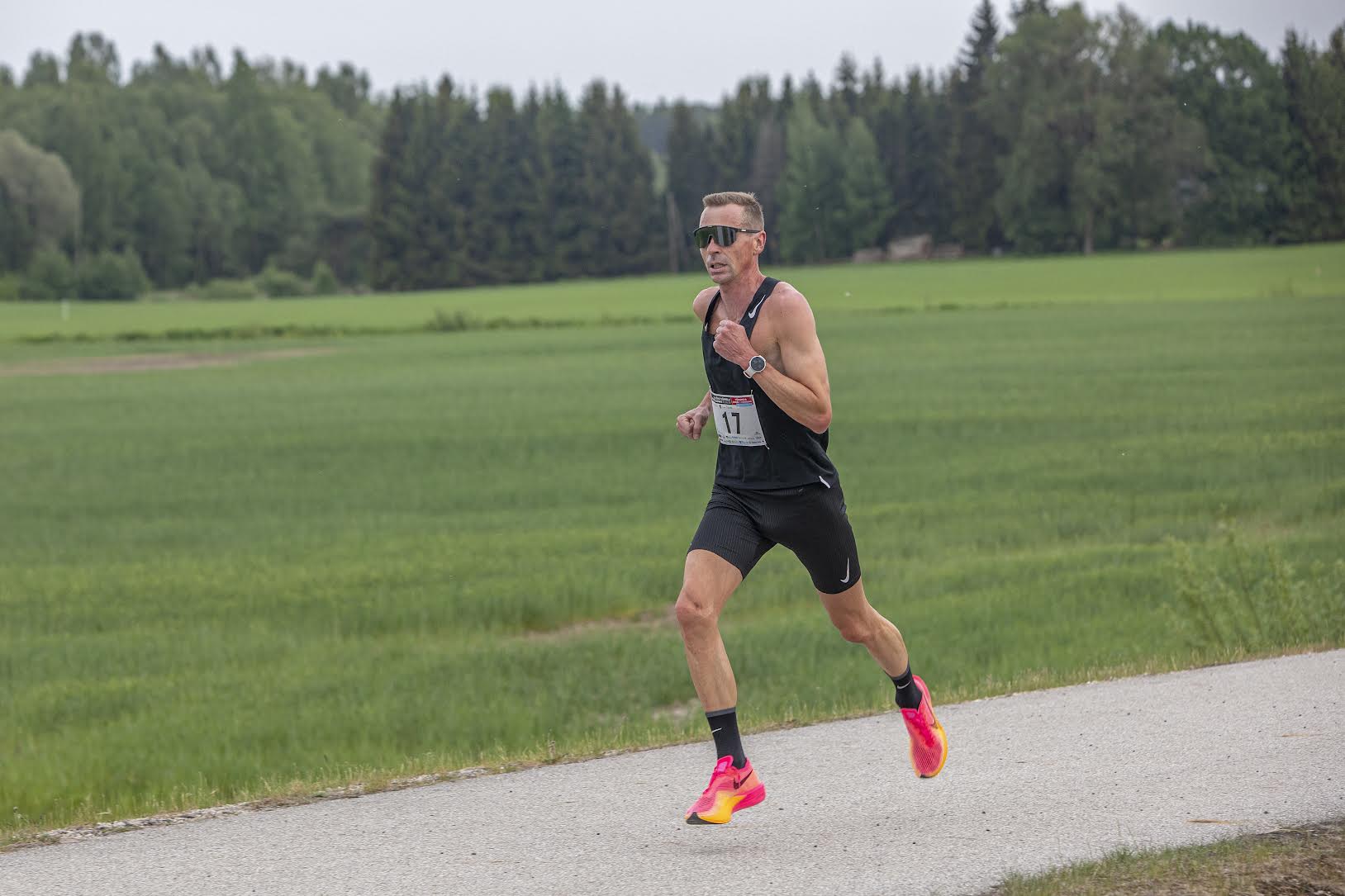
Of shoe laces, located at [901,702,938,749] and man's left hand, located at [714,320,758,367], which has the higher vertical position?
man's left hand, located at [714,320,758,367]

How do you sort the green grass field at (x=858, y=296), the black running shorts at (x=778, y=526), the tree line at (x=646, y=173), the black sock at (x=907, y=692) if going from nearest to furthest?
1. the black running shorts at (x=778, y=526)
2. the black sock at (x=907, y=692)
3. the green grass field at (x=858, y=296)
4. the tree line at (x=646, y=173)

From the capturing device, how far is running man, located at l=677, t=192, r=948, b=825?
6.13 m

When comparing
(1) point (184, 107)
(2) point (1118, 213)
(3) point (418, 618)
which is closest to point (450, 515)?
(3) point (418, 618)

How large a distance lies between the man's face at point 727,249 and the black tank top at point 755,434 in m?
0.14

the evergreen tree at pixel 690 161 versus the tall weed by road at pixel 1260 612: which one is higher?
the evergreen tree at pixel 690 161

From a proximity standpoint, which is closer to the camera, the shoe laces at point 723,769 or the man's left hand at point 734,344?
the man's left hand at point 734,344

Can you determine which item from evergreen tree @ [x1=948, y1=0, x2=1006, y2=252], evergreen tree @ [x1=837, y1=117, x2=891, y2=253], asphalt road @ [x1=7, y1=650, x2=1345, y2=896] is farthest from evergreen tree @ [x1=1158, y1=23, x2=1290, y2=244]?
asphalt road @ [x1=7, y1=650, x2=1345, y2=896]

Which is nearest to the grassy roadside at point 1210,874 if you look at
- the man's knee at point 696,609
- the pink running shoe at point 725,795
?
the pink running shoe at point 725,795

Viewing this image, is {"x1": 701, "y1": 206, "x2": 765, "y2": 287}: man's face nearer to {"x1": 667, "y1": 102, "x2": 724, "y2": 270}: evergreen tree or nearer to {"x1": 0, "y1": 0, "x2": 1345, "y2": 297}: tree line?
{"x1": 0, "y1": 0, "x2": 1345, "y2": 297}: tree line

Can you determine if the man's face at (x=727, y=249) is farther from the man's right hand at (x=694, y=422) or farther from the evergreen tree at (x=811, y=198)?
the evergreen tree at (x=811, y=198)

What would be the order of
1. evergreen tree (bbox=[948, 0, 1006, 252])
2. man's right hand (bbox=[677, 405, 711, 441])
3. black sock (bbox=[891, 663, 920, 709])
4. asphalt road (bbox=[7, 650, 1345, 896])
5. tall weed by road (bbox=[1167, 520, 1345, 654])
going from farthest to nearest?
1. evergreen tree (bbox=[948, 0, 1006, 252])
2. tall weed by road (bbox=[1167, 520, 1345, 654])
3. black sock (bbox=[891, 663, 920, 709])
4. man's right hand (bbox=[677, 405, 711, 441])
5. asphalt road (bbox=[7, 650, 1345, 896])

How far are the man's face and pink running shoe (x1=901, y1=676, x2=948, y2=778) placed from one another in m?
1.87

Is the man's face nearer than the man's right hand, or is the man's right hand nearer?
the man's face

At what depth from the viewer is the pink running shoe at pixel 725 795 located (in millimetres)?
6082
